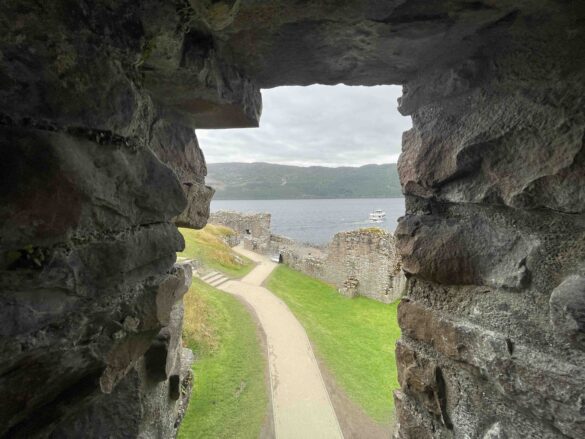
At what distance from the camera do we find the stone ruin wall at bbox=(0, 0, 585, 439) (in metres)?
1.10

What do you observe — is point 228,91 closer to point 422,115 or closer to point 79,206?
point 79,206

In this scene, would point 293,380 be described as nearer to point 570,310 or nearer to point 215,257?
point 570,310

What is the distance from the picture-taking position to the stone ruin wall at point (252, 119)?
1.10 metres

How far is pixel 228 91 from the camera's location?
6.24ft

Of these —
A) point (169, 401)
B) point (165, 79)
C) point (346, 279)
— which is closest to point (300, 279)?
point (346, 279)

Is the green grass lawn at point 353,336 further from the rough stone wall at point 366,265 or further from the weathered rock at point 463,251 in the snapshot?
the weathered rock at point 463,251

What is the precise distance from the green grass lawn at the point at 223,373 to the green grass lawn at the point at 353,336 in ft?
6.27

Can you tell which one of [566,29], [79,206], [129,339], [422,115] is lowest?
[129,339]

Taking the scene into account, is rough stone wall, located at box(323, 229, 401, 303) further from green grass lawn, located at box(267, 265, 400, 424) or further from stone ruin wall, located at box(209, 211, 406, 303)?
green grass lawn, located at box(267, 265, 400, 424)

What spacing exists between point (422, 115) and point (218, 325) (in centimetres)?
863

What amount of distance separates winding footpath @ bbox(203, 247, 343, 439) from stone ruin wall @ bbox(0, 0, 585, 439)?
4.31 m

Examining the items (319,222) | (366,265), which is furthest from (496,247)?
(319,222)

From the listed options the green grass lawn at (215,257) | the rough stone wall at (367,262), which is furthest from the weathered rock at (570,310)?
the green grass lawn at (215,257)

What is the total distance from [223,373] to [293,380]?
1.57 m
